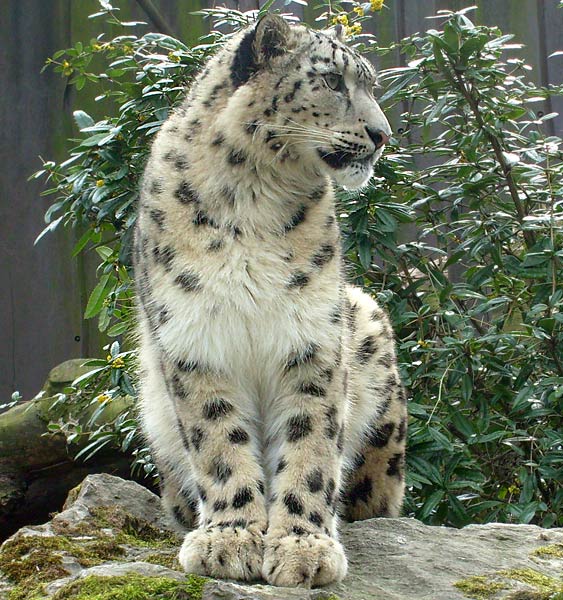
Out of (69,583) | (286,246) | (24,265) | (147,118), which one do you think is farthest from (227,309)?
(24,265)

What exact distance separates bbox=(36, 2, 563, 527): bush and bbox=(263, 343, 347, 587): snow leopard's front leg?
1095mm

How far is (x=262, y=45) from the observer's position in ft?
11.1

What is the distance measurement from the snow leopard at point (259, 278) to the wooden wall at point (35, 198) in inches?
116

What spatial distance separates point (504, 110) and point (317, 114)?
1.68 m

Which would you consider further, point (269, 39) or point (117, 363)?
point (117, 363)

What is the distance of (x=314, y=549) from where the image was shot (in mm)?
2852

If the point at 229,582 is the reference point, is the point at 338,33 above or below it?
above

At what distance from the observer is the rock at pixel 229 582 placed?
2.65m

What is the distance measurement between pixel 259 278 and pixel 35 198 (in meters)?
3.63

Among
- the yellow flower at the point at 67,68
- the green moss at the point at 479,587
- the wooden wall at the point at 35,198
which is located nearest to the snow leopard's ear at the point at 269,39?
the green moss at the point at 479,587

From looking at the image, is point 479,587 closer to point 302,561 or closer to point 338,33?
point 302,561

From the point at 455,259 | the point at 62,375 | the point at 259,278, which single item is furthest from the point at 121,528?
the point at 62,375

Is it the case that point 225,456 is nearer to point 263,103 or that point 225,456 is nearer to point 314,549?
point 314,549

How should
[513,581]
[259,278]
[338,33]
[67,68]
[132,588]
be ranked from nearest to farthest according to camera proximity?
[132,588]
[513,581]
[259,278]
[338,33]
[67,68]
